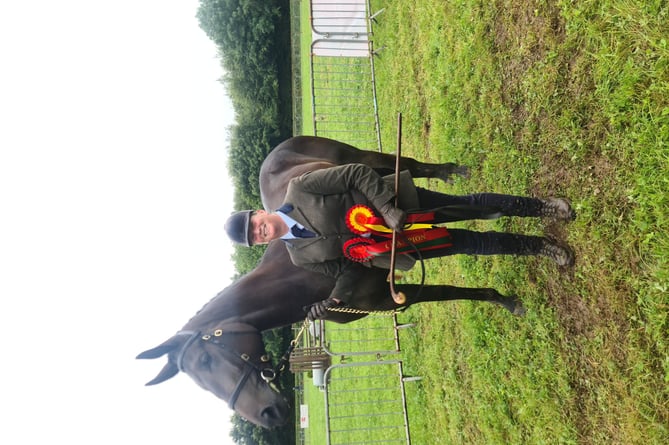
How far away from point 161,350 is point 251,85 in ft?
45.4

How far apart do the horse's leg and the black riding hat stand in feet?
4.65

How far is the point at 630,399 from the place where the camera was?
122 inches

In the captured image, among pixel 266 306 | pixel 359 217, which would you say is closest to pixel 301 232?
pixel 359 217

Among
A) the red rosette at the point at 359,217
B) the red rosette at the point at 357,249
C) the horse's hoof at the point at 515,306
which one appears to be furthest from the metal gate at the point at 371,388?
the red rosette at the point at 359,217

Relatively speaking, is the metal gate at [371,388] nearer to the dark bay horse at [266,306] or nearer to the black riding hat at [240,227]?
the dark bay horse at [266,306]

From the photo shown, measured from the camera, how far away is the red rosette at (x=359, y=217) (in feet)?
11.1

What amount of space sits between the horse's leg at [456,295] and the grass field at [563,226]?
13 centimetres

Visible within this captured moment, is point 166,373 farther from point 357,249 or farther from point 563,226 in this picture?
point 563,226

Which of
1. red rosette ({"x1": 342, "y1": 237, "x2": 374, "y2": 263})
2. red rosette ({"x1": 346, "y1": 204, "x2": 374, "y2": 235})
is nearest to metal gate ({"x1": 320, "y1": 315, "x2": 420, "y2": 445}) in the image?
red rosette ({"x1": 342, "y1": 237, "x2": 374, "y2": 263})

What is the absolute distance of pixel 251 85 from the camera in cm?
1589

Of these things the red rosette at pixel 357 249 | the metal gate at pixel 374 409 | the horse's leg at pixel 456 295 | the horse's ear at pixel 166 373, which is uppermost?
the red rosette at pixel 357 249

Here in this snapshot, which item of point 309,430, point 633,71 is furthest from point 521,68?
point 309,430

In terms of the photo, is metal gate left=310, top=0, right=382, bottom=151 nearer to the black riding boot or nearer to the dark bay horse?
the dark bay horse

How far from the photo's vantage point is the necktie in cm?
356
